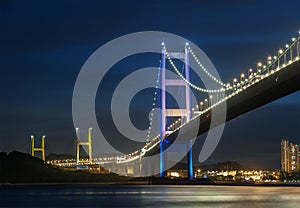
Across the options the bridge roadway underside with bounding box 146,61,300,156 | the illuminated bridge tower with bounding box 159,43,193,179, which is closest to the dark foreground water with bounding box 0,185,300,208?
the bridge roadway underside with bounding box 146,61,300,156

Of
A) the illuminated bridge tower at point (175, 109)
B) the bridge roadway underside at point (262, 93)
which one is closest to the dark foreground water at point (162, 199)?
the bridge roadway underside at point (262, 93)

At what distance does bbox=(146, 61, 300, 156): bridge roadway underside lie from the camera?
35.1 meters

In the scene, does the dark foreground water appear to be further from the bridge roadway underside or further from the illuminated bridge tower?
the illuminated bridge tower

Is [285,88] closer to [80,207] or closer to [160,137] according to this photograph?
[80,207]

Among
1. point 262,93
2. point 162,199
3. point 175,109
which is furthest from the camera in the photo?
point 175,109

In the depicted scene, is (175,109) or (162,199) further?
(175,109)

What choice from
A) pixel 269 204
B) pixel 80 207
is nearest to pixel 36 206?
pixel 80 207

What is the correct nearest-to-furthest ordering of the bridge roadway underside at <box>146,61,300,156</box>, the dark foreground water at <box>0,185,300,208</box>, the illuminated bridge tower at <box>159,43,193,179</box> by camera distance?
1. the dark foreground water at <box>0,185,300,208</box>
2. the bridge roadway underside at <box>146,61,300,156</box>
3. the illuminated bridge tower at <box>159,43,193,179</box>

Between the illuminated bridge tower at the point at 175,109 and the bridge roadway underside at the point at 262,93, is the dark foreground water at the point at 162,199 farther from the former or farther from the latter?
the illuminated bridge tower at the point at 175,109

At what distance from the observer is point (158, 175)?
63.8m

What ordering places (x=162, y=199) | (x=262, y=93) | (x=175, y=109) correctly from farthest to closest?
(x=175, y=109), (x=262, y=93), (x=162, y=199)

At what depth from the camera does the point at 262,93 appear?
38.7 m

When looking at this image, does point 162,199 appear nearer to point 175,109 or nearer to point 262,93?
point 262,93

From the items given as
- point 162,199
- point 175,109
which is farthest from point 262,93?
point 175,109
